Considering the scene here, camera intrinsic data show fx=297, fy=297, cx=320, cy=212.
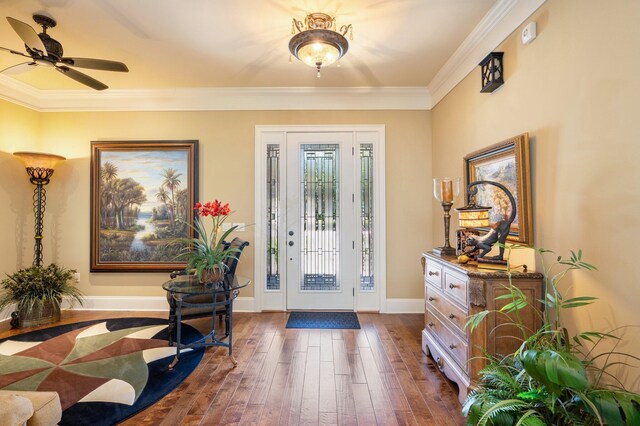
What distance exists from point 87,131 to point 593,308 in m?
5.59

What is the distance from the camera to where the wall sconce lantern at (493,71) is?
2.43m

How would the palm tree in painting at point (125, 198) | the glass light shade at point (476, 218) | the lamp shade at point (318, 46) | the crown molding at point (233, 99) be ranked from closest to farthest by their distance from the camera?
the glass light shade at point (476, 218), the lamp shade at point (318, 46), the crown molding at point (233, 99), the palm tree in painting at point (125, 198)

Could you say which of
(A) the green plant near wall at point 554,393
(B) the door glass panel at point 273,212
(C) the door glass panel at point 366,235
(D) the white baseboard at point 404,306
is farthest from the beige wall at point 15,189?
(A) the green plant near wall at point 554,393

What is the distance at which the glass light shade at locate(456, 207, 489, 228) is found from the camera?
7.00 ft

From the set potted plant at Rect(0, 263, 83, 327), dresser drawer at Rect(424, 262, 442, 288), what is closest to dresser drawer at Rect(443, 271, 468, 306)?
dresser drawer at Rect(424, 262, 442, 288)


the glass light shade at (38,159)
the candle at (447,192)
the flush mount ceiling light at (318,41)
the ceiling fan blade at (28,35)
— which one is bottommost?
the candle at (447,192)

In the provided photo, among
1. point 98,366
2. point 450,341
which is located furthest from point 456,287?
point 98,366

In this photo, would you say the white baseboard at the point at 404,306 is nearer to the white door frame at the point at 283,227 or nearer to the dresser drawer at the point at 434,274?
the white door frame at the point at 283,227

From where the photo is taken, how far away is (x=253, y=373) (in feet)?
8.16

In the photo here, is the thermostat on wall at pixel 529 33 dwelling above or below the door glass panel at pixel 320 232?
above

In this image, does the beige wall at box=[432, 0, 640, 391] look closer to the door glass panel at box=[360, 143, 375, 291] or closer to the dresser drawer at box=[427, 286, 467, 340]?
the dresser drawer at box=[427, 286, 467, 340]

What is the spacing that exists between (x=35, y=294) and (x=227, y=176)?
2619mm

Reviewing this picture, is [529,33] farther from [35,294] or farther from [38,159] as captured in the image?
[35,294]

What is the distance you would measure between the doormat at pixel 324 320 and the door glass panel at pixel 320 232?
33 cm
